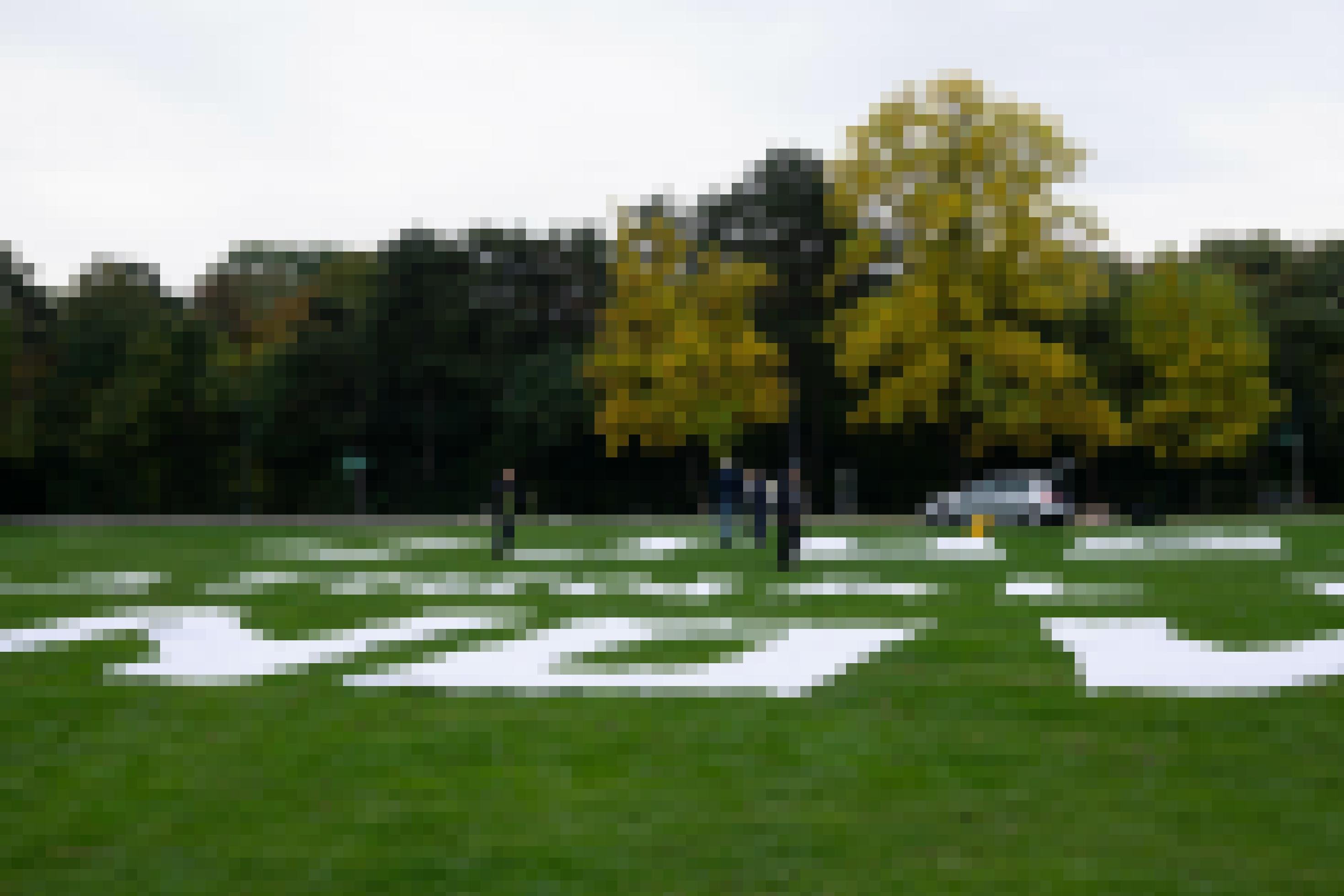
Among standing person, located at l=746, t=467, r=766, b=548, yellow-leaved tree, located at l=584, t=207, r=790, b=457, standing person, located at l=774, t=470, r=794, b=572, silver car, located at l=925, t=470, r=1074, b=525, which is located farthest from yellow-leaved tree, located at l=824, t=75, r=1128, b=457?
standing person, located at l=774, t=470, r=794, b=572

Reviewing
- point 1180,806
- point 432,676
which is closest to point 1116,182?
point 432,676

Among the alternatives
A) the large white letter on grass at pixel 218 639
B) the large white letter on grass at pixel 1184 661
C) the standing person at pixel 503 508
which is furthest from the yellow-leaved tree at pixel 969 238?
the large white letter on grass at pixel 1184 661

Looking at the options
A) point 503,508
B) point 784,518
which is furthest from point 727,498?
point 784,518

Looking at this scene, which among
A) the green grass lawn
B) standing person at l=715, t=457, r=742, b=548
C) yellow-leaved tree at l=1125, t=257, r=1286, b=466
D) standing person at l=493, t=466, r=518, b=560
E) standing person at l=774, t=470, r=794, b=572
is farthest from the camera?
yellow-leaved tree at l=1125, t=257, r=1286, b=466

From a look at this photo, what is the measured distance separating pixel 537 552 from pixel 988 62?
17991 millimetres

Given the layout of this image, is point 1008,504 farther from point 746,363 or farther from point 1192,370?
point 1192,370

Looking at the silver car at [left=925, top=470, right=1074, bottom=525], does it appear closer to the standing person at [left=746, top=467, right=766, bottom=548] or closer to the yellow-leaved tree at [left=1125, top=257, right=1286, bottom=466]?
the yellow-leaved tree at [left=1125, top=257, right=1286, bottom=466]

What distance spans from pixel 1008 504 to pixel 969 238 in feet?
22.4

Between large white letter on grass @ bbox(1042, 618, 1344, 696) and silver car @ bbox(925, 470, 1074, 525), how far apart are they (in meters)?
26.5

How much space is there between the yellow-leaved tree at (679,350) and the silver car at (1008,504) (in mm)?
5209

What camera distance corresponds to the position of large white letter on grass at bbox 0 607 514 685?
10430 mm

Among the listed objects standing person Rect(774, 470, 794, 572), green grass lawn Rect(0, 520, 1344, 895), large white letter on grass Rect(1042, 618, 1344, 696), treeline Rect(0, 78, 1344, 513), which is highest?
treeline Rect(0, 78, 1344, 513)

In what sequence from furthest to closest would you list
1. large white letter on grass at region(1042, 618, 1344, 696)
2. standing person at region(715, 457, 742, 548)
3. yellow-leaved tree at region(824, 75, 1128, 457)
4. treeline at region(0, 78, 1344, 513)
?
treeline at region(0, 78, 1344, 513) → yellow-leaved tree at region(824, 75, 1128, 457) → standing person at region(715, 457, 742, 548) → large white letter on grass at region(1042, 618, 1344, 696)

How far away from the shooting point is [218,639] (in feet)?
40.1
